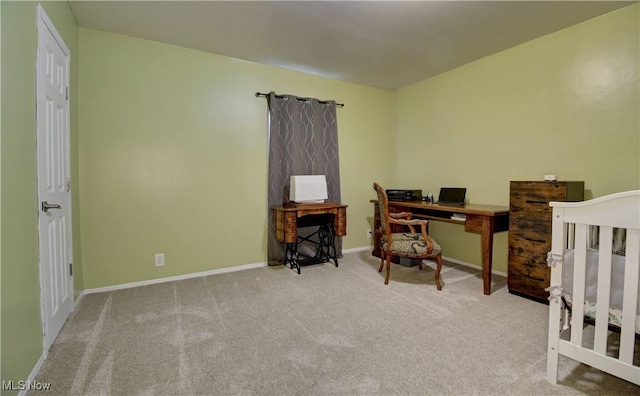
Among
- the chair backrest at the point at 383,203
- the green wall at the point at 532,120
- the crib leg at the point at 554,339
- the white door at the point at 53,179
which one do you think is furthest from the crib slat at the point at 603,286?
the white door at the point at 53,179

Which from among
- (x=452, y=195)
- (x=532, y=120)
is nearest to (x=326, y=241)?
(x=452, y=195)

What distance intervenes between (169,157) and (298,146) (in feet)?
4.66

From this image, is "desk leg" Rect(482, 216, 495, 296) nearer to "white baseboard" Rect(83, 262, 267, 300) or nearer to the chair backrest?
the chair backrest

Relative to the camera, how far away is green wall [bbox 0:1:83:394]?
1.28 metres

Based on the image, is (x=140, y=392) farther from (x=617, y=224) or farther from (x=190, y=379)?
(x=617, y=224)

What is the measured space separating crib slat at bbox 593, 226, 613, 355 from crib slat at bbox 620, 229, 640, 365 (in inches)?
2.1

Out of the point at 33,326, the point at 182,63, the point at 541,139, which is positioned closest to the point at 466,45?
the point at 541,139

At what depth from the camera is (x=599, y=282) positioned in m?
1.32

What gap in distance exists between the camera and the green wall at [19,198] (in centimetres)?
128

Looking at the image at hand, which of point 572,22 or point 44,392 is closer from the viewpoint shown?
point 44,392

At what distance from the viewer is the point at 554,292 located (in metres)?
1.46

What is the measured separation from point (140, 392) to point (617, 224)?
7.53 ft

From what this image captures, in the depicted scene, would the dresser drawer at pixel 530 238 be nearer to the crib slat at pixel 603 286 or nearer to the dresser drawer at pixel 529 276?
the dresser drawer at pixel 529 276

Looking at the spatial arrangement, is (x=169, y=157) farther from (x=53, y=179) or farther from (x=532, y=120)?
(x=532, y=120)
